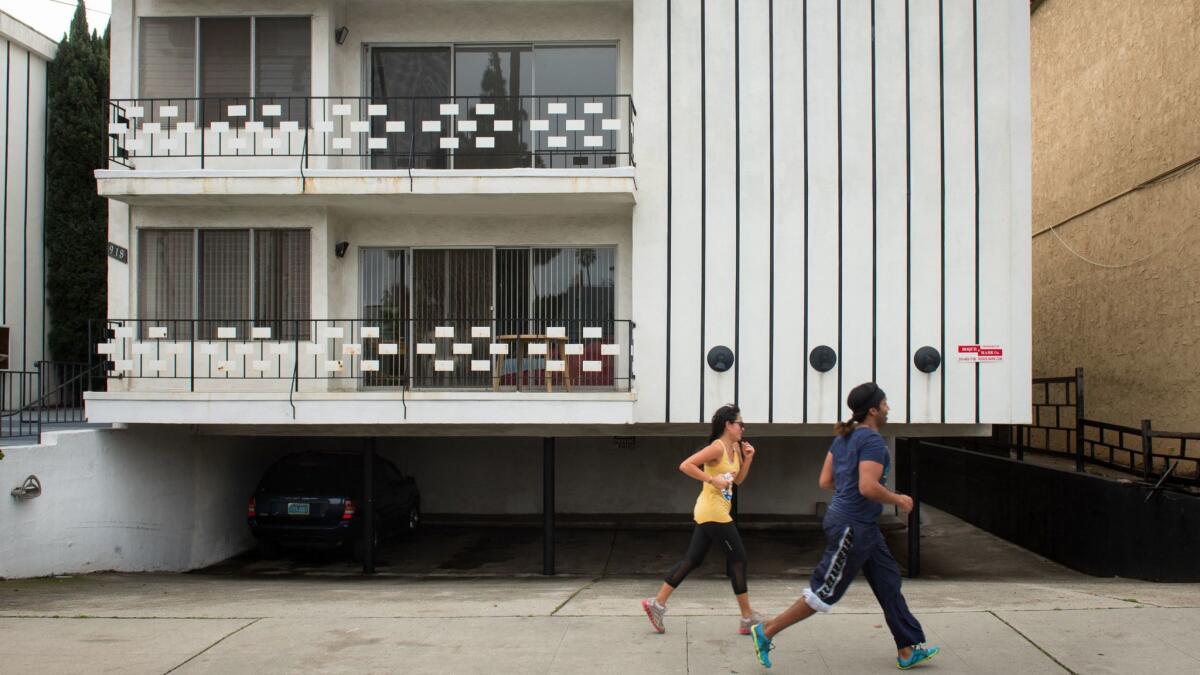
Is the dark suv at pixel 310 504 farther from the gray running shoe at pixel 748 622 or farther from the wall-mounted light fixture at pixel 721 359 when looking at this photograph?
the gray running shoe at pixel 748 622

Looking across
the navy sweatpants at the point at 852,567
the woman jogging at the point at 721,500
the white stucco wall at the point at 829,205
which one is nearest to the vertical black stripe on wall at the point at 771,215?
the white stucco wall at the point at 829,205

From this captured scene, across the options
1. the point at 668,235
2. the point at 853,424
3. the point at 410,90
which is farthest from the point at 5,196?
the point at 853,424

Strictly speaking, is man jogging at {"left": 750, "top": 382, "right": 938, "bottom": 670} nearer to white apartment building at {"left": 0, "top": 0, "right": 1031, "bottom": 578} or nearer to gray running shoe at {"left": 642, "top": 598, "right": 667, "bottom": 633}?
gray running shoe at {"left": 642, "top": 598, "right": 667, "bottom": 633}

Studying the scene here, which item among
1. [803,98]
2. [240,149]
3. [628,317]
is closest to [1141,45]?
[803,98]

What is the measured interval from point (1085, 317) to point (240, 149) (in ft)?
46.0

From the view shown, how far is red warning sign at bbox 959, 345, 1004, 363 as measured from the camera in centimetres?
1291

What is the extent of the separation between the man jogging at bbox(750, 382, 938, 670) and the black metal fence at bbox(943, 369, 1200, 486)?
673 cm

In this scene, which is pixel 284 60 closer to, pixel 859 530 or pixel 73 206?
pixel 73 206

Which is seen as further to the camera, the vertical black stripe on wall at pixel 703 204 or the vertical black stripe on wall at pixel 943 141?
the vertical black stripe on wall at pixel 703 204

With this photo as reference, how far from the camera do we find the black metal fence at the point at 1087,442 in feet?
38.2

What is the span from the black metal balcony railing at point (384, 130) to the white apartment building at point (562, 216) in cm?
5

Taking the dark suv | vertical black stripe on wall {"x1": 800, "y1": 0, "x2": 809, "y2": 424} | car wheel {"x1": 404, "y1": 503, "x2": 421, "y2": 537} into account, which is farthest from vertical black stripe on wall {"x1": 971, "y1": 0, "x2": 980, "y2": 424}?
car wheel {"x1": 404, "y1": 503, "x2": 421, "y2": 537}

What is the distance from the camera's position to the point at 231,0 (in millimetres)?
13906

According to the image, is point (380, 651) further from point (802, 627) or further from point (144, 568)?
point (144, 568)
